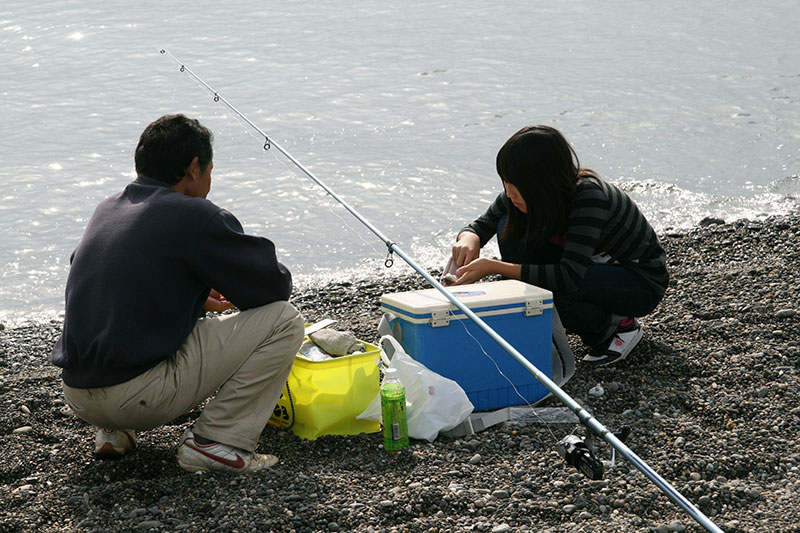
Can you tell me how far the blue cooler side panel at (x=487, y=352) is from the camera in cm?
349

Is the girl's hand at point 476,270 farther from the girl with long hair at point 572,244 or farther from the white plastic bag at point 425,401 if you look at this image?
the white plastic bag at point 425,401

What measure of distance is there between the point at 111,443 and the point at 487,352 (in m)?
1.45

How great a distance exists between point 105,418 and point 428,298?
1286 mm

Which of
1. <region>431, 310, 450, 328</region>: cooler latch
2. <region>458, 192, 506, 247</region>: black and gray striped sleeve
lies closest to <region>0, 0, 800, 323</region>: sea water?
<region>458, 192, 506, 247</region>: black and gray striped sleeve

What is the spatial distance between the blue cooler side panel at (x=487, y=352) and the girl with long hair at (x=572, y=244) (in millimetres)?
277

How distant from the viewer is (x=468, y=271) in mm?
3781

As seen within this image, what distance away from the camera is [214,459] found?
3002 millimetres

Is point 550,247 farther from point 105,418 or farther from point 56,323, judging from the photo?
point 56,323

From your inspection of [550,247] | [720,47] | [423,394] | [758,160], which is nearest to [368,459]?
[423,394]

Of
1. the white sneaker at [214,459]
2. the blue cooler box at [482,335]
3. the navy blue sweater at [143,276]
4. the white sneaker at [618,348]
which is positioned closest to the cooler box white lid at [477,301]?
the blue cooler box at [482,335]

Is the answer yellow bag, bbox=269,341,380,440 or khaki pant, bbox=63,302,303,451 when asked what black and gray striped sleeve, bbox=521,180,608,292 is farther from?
khaki pant, bbox=63,302,303,451

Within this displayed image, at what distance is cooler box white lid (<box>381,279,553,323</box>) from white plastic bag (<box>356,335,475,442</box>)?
0.17 metres

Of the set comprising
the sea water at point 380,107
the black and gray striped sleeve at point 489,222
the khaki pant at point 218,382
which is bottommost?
the sea water at point 380,107

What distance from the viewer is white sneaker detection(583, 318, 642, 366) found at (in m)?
3.95
